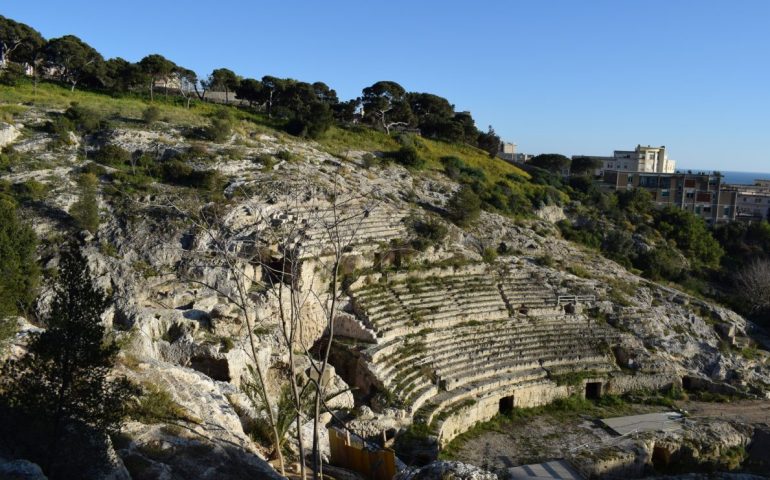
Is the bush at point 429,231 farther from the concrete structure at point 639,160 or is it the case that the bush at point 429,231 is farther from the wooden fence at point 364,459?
the concrete structure at point 639,160

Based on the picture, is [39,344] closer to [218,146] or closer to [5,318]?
[5,318]

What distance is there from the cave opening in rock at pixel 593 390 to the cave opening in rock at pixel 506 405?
3.22 m

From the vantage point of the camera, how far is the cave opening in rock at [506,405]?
1806 cm

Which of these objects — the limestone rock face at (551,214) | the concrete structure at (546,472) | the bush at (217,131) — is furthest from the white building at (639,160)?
the concrete structure at (546,472)

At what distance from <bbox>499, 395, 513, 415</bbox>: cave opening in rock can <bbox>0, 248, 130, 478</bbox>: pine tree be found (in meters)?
12.9

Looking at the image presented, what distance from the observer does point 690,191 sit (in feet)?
172

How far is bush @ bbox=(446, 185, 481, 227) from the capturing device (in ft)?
91.7

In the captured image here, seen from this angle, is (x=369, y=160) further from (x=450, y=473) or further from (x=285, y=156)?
(x=450, y=473)

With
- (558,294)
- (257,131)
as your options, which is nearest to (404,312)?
(558,294)

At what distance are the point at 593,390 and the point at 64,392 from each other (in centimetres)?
1681

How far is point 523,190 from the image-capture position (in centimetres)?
3669

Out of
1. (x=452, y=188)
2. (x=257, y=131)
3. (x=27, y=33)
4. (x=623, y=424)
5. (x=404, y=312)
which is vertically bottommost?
(x=623, y=424)

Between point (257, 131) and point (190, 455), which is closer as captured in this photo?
point (190, 455)

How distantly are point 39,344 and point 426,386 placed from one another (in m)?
11.4
